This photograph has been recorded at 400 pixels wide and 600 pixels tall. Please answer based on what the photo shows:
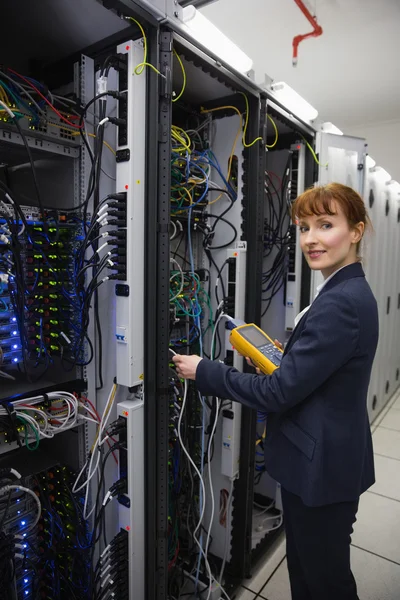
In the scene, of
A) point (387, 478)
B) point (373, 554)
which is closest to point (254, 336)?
point (373, 554)

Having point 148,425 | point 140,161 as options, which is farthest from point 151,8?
point 148,425

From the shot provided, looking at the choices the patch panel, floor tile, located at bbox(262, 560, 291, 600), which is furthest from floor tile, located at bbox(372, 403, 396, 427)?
the patch panel

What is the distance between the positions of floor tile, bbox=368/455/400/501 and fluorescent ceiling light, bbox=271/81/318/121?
2453 mm

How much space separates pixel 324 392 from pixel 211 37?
1.22 meters

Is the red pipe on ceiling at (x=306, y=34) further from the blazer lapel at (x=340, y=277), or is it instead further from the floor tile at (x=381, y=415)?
the floor tile at (x=381, y=415)

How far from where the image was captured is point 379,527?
2248 mm

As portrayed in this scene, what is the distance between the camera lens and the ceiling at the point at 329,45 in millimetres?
2326

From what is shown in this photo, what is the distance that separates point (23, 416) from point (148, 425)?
1.29 ft

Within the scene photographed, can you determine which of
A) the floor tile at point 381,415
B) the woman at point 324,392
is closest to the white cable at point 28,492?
the woman at point 324,392

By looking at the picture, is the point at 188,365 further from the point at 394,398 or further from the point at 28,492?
the point at 394,398

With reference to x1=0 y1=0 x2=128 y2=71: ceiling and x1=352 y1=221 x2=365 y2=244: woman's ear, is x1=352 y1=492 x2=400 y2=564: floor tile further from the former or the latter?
x1=0 y1=0 x2=128 y2=71: ceiling

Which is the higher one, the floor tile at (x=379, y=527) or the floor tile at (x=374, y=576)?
the floor tile at (x=374, y=576)

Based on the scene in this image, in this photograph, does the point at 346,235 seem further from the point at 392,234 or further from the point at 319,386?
the point at 392,234

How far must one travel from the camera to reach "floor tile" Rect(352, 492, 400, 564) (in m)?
2.08
